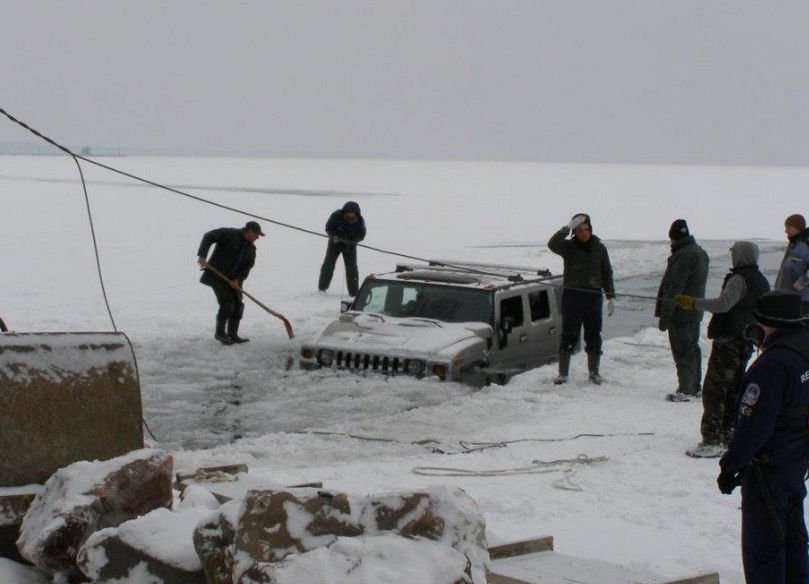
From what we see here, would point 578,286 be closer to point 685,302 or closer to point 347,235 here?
point 685,302

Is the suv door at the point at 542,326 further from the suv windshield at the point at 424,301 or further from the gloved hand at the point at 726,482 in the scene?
the gloved hand at the point at 726,482

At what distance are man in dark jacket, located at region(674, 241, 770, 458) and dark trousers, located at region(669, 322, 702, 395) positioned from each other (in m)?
2.15

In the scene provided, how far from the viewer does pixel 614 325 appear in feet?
64.2

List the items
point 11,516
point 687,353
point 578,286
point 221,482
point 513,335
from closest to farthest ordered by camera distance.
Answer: point 11,516 → point 221,482 → point 687,353 → point 578,286 → point 513,335

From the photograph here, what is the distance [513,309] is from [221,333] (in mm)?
4406

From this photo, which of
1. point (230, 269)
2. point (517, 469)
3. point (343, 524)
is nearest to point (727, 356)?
point (517, 469)

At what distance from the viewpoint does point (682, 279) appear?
37.1 feet

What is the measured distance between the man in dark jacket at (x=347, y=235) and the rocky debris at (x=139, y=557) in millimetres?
14506

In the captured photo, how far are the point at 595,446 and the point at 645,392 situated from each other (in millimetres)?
2976

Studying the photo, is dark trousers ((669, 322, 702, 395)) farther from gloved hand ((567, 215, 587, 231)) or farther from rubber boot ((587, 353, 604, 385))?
gloved hand ((567, 215, 587, 231))

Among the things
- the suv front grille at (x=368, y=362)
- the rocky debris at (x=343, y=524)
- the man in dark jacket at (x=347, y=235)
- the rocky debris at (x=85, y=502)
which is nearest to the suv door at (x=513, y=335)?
the suv front grille at (x=368, y=362)

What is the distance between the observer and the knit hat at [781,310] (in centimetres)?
536

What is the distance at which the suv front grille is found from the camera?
487 inches

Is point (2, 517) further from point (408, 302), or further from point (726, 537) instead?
point (408, 302)
